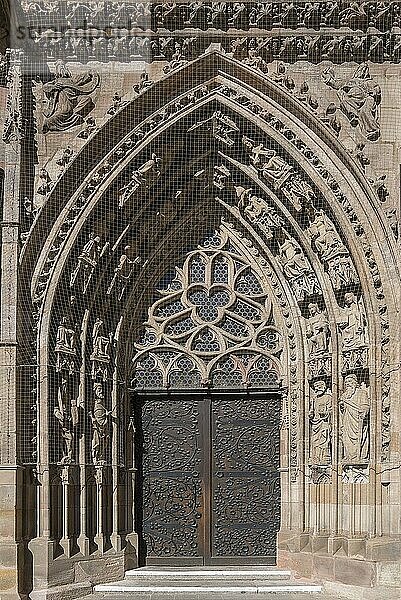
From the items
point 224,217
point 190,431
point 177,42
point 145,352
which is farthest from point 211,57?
point 190,431

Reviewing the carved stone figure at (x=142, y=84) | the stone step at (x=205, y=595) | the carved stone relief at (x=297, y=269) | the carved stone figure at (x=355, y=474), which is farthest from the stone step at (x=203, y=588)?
the carved stone figure at (x=142, y=84)

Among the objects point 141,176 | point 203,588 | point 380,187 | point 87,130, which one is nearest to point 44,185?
Result: point 87,130

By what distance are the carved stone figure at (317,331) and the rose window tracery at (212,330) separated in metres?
0.44

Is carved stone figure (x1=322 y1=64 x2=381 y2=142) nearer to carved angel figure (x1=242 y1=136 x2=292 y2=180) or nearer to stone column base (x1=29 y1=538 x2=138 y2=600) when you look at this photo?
carved angel figure (x1=242 y1=136 x2=292 y2=180)

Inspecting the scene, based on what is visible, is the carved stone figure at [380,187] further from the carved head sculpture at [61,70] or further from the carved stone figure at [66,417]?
the carved stone figure at [66,417]

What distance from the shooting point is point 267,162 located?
1017cm

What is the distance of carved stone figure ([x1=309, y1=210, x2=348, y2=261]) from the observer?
9.93 m

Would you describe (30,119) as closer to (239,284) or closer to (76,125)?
(76,125)

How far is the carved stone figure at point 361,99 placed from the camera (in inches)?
386

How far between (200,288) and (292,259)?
1005mm

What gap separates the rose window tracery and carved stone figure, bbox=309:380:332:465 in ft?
2.05

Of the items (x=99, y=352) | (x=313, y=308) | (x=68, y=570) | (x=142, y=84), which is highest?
(x=142, y=84)

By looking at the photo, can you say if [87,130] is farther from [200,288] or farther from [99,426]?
[99,426]

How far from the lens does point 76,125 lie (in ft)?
32.6
